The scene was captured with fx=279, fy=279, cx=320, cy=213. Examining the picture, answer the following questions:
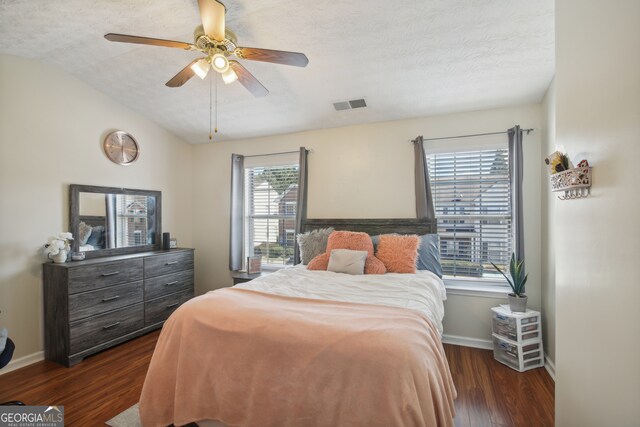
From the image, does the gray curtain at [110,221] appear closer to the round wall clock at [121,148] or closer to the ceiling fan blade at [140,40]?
the round wall clock at [121,148]

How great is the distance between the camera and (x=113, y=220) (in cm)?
337

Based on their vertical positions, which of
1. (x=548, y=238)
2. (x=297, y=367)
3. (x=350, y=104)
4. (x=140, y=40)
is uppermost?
(x=350, y=104)

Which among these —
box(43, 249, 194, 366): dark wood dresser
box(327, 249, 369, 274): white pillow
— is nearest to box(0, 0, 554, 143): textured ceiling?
box(327, 249, 369, 274): white pillow

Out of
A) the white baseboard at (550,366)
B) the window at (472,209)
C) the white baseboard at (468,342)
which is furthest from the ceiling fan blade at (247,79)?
the white baseboard at (550,366)

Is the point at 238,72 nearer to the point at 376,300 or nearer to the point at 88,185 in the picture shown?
the point at 376,300

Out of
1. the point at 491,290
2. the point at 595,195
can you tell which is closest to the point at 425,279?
the point at 491,290

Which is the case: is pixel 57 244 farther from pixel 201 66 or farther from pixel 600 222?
pixel 600 222

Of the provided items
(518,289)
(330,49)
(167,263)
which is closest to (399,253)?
(518,289)

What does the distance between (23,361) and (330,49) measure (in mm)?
3933

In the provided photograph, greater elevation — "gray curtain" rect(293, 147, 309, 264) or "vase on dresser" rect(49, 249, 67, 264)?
"gray curtain" rect(293, 147, 309, 264)

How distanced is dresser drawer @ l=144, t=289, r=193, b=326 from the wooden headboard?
6.18 feet

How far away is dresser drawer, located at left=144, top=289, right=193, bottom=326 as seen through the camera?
3312 millimetres

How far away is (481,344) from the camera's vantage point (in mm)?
2916

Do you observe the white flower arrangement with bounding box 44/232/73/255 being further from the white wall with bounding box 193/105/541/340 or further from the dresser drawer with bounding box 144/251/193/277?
the white wall with bounding box 193/105/541/340
